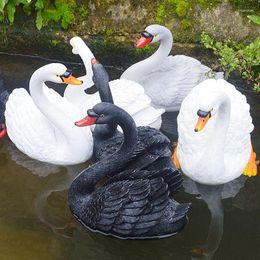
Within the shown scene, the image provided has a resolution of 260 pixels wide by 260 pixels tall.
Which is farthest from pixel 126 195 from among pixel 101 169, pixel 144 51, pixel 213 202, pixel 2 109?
pixel 144 51

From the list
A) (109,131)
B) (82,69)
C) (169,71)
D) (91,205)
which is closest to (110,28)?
(82,69)

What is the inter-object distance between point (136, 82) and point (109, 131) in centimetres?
113

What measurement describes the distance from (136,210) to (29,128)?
1.52 meters

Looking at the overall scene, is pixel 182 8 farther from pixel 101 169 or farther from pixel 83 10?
pixel 101 169

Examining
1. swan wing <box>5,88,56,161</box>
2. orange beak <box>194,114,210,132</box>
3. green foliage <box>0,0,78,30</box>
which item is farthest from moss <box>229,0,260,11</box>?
swan wing <box>5,88,56,161</box>

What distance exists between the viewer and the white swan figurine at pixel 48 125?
5781 mm

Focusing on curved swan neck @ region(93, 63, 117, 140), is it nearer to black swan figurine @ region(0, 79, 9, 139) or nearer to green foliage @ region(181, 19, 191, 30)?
black swan figurine @ region(0, 79, 9, 139)

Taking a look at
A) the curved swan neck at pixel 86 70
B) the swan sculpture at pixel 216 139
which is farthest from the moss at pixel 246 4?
the curved swan neck at pixel 86 70

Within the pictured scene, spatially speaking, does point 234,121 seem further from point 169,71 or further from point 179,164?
point 169,71

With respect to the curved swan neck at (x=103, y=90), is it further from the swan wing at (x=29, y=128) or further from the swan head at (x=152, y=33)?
the swan head at (x=152, y=33)

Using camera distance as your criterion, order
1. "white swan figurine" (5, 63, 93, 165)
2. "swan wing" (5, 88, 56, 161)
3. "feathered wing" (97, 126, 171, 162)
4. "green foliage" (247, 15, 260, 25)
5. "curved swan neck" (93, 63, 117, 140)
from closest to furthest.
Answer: "feathered wing" (97, 126, 171, 162) < "curved swan neck" (93, 63, 117, 140) < "white swan figurine" (5, 63, 93, 165) < "swan wing" (5, 88, 56, 161) < "green foliage" (247, 15, 260, 25)

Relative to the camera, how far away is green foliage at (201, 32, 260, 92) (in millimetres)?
6441

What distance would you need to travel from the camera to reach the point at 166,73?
266 inches

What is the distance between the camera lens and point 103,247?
5.21 m
